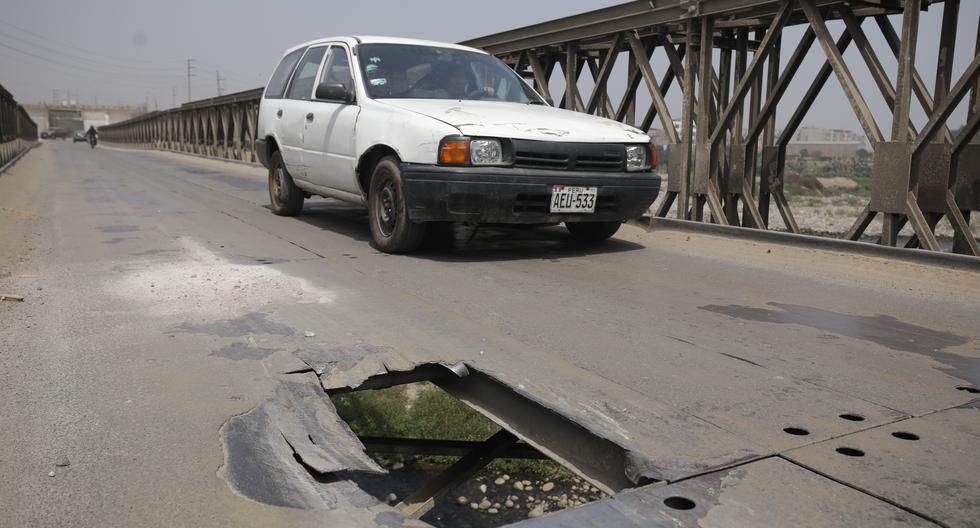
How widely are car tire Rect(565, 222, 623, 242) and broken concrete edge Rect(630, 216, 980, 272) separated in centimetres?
94

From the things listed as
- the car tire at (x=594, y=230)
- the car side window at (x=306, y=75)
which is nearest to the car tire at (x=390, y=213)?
the car tire at (x=594, y=230)

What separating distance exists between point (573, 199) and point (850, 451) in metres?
3.50

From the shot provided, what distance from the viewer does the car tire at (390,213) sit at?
573cm

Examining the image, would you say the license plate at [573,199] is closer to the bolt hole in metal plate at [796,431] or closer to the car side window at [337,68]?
the car side window at [337,68]

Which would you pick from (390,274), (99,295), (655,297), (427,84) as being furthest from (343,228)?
(655,297)

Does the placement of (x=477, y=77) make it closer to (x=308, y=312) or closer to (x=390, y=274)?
(x=390, y=274)

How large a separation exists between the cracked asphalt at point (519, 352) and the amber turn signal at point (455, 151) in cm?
74

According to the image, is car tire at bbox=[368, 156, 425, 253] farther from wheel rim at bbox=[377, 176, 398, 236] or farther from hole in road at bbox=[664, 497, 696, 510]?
hole in road at bbox=[664, 497, 696, 510]

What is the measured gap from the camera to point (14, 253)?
5.95 m

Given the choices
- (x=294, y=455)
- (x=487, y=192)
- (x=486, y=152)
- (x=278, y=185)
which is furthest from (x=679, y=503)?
(x=278, y=185)

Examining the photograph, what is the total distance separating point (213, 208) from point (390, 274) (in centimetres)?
503

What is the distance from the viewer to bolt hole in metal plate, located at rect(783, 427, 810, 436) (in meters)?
2.51

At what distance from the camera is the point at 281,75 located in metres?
8.23

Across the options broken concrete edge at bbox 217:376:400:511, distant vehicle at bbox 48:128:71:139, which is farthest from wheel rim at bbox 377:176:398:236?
distant vehicle at bbox 48:128:71:139
